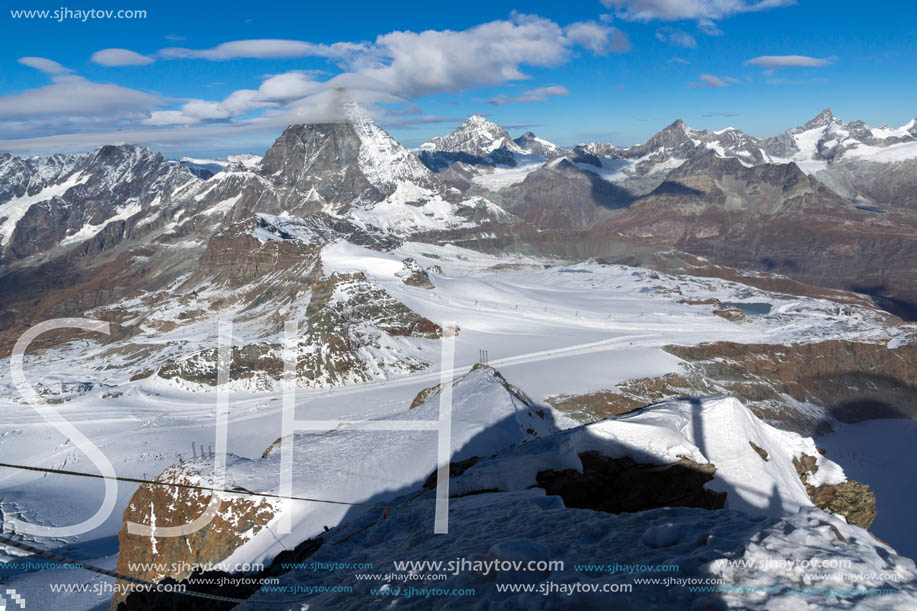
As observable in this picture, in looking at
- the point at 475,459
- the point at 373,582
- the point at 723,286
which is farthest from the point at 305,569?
the point at 723,286

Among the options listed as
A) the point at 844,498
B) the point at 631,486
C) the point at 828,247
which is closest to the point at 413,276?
the point at 844,498

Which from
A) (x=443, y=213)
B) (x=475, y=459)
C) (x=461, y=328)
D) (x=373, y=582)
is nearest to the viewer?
(x=373, y=582)

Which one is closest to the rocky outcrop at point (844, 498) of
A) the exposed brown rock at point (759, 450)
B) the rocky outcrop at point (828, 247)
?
the exposed brown rock at point (759, 450)

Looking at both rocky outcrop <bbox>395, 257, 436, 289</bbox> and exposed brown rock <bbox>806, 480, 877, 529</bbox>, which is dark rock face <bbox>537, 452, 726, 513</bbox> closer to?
exposed brown rock <bbox>806, 480, 877, 529</bbox>

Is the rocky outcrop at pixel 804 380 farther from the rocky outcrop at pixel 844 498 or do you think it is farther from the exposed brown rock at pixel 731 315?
the rocky outcrop at pixel 844 498

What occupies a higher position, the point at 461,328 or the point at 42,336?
the point at 461,328

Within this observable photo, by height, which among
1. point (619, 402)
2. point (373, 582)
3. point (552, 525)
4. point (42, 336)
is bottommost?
point (42, 336)

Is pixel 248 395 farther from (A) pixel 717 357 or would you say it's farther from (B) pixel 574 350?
(A) pixel 717 357

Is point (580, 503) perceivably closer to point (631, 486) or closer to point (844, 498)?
point (631, 486)

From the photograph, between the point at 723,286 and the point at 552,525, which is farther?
the point at 723,286
